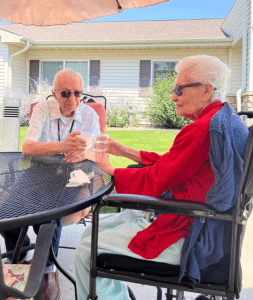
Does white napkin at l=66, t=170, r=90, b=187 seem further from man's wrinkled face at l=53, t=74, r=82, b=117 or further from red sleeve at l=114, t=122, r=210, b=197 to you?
man's wrinkled face at l=53, t=74, r=82, b=117

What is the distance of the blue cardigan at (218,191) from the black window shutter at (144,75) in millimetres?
11863

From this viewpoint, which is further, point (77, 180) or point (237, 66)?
point (237, 66)

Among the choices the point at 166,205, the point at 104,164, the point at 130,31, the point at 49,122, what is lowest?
the point at 166,205

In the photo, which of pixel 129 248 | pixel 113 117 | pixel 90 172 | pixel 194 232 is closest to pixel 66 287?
pixel 90 172

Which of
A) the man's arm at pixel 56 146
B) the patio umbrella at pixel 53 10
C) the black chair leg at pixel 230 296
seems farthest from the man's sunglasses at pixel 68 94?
the black chair leg at pixel 230 296

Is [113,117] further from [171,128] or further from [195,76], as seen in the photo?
[195,76]

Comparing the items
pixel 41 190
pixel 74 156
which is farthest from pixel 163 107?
pixel 41 190

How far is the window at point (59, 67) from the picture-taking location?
13.7 meters

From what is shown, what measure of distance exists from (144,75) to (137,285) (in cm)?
1152

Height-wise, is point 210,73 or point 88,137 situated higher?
point 210,73

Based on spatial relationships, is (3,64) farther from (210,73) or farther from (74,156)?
(210,73)

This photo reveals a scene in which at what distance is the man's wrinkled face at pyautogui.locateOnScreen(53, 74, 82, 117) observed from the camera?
8.27ft

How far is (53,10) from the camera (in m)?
2.99

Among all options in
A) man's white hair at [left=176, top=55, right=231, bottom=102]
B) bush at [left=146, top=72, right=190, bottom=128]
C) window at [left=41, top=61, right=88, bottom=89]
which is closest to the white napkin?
man's white hair at [left=176, top=55, right=231, bottom=102]
